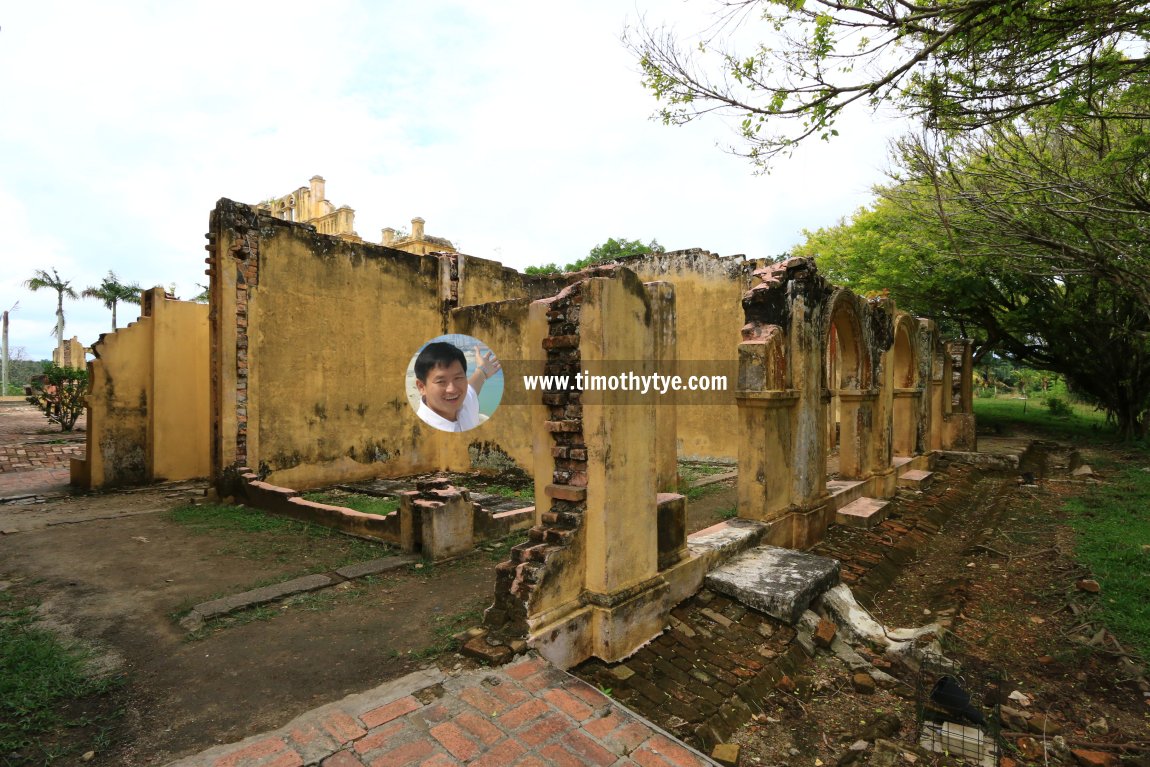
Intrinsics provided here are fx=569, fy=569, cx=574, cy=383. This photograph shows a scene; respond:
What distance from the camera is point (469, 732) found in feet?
8.90

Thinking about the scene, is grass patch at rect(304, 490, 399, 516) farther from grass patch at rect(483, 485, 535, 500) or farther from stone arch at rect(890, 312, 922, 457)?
stone arch at rect(890, 312, 922, 457)

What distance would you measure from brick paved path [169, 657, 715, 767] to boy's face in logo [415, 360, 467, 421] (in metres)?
8.16

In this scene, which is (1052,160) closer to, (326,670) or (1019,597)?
(1019,597)

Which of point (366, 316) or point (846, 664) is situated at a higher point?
point (366, 316)

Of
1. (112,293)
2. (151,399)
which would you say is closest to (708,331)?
(151,399)

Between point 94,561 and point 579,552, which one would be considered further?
point 94,561

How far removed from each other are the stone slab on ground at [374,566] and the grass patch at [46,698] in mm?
1923

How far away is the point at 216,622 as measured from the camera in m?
4.32

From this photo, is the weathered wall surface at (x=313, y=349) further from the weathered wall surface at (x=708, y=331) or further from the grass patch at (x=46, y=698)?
the weathered wall surface at (x=708, y=331)

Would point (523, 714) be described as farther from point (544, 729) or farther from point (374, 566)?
point (374, 566)

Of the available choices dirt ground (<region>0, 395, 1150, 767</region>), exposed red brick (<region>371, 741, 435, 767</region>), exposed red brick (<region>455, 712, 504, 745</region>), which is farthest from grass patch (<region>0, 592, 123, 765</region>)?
exposed red brick (<region>455, 712, 504, 745</region>)

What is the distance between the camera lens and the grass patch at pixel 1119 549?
4727 mm

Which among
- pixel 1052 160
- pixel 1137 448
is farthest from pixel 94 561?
pixel 1137 448

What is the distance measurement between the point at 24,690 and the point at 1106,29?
8678 millimetres
